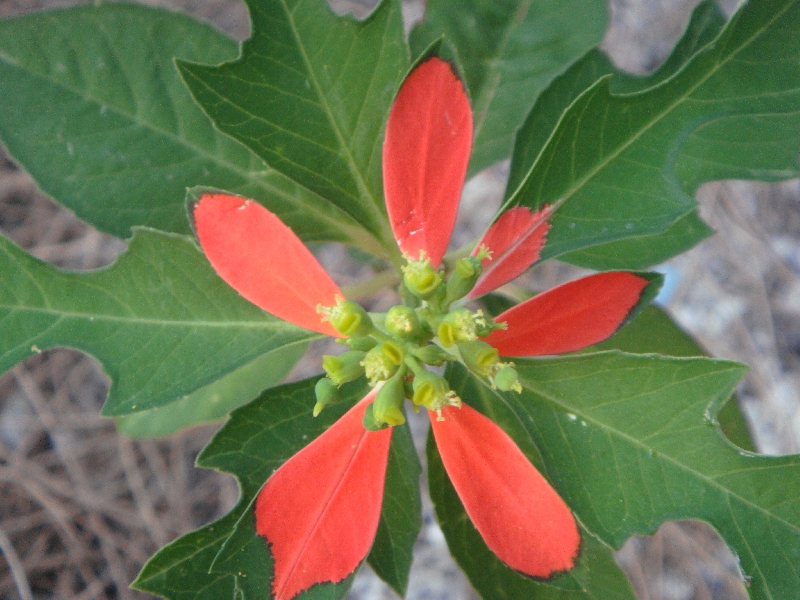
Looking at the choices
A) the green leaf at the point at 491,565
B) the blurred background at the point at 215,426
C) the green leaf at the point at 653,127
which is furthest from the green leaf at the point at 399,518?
the blurred background at the point at 215,426

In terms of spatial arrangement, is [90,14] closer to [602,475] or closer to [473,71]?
[473,71]

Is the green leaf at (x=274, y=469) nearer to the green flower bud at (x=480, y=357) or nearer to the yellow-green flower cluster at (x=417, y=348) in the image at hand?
the yellow-green flower cluster at (x=417, y=348)

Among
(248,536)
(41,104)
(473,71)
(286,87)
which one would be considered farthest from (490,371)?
(41,104)

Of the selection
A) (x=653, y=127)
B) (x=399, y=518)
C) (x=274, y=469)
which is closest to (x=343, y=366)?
(x=274, y=469)

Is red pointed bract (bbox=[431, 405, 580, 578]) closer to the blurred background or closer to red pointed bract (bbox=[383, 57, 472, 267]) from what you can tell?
red pointed bract (bbox=[383, 57, 472, 267])

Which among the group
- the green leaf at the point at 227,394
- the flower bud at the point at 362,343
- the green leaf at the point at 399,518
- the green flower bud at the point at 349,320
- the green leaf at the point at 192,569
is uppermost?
the green leaf at the point at 227,394
